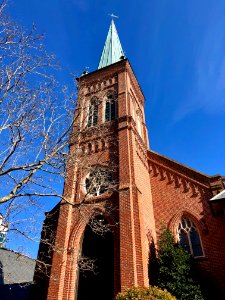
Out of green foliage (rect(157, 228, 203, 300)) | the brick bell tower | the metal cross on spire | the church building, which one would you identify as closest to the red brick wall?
the church building

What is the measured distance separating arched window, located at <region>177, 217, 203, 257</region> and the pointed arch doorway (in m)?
Answer: 3.75

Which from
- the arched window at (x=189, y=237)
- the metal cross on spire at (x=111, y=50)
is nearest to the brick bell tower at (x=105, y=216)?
the arched window at (x=189, y=237)

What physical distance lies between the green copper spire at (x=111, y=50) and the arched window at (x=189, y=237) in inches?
567

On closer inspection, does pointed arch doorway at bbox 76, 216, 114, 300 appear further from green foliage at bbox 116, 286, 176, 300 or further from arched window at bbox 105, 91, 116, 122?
arched window at bbox 105, 91, 116, 122

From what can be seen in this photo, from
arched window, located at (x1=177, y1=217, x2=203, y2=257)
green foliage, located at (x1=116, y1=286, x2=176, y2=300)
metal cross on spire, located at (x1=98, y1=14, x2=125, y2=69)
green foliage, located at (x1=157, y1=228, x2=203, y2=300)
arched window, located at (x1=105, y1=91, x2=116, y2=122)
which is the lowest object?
green foliage, located at (x1=116, y1=286, x2=176, y2=300)

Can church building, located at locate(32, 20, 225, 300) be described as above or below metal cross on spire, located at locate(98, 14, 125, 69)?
below

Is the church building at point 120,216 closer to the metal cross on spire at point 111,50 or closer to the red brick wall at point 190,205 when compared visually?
the red brick wall at point 190,205

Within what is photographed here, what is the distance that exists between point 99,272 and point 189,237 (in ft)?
15.7

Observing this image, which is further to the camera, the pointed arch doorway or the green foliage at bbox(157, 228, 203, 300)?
the pointed arch doorway

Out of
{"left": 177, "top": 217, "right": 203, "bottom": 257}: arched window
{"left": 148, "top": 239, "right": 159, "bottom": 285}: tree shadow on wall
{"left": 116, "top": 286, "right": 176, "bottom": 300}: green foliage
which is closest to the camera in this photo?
{"left": 116, "top": 286, "right": 176, "bottom": 300}: green foliage

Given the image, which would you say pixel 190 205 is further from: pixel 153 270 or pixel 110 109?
pixel 110 109

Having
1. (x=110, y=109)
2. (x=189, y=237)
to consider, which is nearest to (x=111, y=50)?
(x=110, y=109)

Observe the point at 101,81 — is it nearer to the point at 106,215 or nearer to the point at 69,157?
the point at 106,215

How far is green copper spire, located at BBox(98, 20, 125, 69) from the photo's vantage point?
23.0 m
